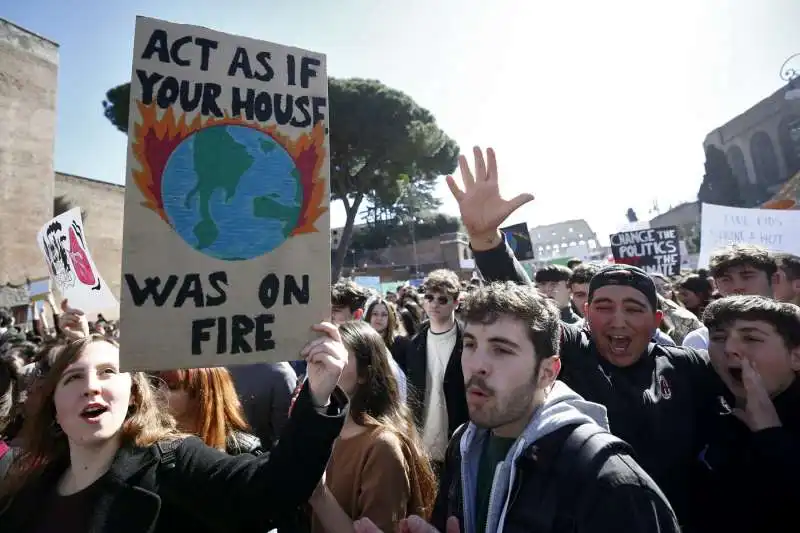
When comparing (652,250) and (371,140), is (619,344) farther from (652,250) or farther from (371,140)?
(371,140)

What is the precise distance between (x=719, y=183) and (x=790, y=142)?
5792mm

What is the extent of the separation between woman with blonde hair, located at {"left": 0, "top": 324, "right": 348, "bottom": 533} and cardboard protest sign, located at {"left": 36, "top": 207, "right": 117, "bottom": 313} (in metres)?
2.35

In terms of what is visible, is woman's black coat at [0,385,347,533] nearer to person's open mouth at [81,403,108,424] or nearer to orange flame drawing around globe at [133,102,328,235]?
person's open mouth at [81,403,108,424]

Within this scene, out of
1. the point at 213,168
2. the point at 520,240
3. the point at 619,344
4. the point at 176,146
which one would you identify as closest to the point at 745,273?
the point at 619,344

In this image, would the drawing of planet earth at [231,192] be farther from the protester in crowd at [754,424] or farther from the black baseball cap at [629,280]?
the protester in crowd at [754,424]

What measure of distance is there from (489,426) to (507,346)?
0.26 metres

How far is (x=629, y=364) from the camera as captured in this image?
2.11 m

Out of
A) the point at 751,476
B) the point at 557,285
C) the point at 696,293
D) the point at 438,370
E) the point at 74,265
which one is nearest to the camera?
the point at 751,476

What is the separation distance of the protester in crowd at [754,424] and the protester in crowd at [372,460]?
111 cm

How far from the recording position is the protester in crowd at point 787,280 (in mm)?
3287

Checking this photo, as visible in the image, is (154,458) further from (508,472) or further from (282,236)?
(508,472)

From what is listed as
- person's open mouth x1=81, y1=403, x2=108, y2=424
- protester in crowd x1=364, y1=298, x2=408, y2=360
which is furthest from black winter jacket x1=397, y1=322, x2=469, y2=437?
person's open mouth x1=81, y1=403, x2=108, y2=424

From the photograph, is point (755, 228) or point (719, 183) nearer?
point (755, 228)

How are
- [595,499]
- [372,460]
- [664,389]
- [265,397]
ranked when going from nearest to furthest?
1. [595,499]
2. [372,460]
3. [664,389]
4. [265,397]
